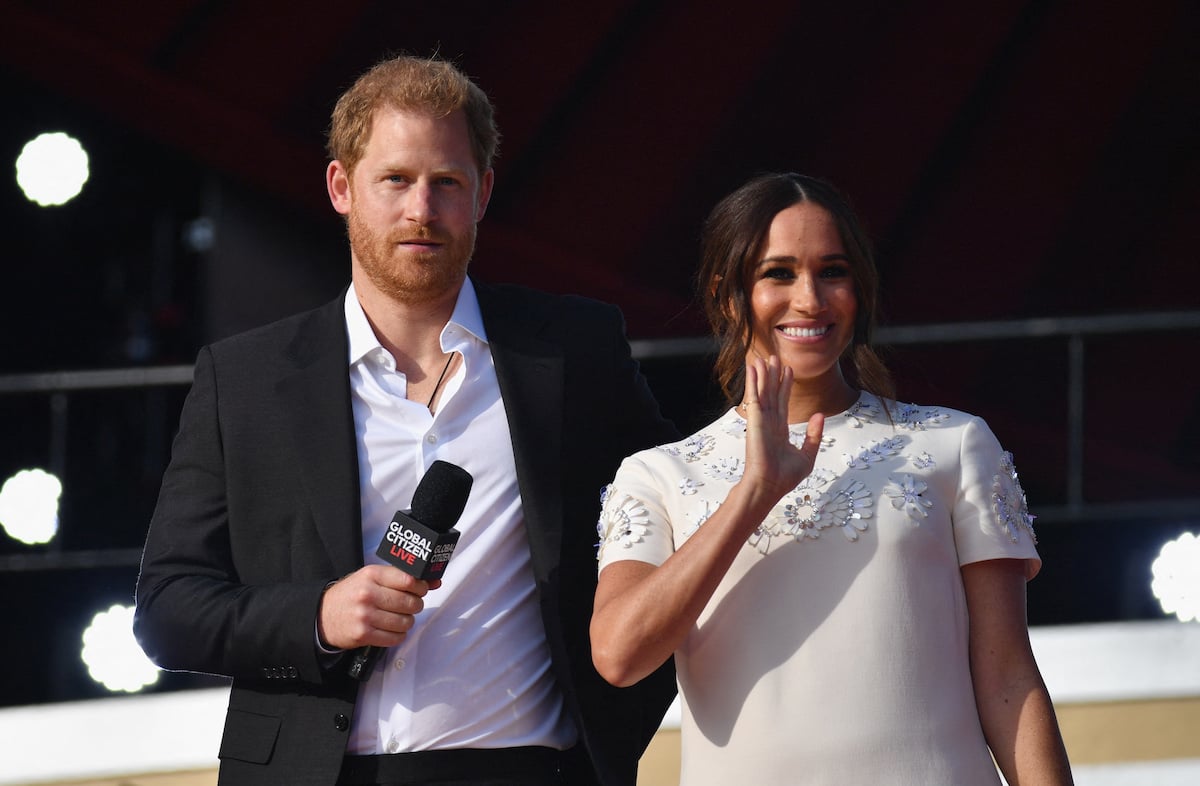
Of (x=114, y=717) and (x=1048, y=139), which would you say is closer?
(x=114, y=717)

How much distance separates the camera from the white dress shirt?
175cm

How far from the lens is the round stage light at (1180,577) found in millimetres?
3027

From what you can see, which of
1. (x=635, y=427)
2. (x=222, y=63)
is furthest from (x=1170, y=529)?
(x=222, y=63)

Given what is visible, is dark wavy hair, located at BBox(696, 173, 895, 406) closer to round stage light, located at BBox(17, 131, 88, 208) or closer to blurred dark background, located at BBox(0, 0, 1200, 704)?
blurred dark background, located at BBox(0, 0, 1200, 704)

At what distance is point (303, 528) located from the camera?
70.2 inches

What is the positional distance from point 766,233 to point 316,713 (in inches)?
30.9

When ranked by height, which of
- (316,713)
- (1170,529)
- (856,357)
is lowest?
(316,713)

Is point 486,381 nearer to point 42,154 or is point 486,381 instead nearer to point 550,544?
point 550,544

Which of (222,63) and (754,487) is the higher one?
(222,63)

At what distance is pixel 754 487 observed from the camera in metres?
1.47

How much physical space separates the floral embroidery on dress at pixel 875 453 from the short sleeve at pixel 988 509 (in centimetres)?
7

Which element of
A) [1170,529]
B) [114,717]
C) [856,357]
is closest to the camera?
[856,357]

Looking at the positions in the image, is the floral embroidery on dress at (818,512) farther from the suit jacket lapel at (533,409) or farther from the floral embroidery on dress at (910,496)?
the suit jacket lapel at (533,409)

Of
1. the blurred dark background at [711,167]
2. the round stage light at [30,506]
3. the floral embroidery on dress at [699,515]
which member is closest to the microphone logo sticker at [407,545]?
the floral embroidery on dress at [699,515]
